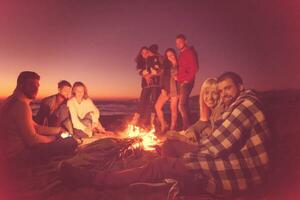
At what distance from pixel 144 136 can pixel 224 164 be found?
136 cm

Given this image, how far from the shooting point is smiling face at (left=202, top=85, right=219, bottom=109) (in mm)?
7203

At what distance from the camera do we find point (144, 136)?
732 centimetres

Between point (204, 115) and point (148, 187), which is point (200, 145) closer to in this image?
point (204, 115)

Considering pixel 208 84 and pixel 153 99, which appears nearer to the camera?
pixel 208 84

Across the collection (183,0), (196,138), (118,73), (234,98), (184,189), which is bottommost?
(184,189)

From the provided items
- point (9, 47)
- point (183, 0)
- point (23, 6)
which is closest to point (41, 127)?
point (9, 47)

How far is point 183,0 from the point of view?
742 cm

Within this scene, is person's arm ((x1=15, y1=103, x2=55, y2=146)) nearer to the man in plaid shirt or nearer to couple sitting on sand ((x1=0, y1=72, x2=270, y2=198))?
couple sitting on sand ((x1=0, y1=72, x2=270, y2=198))

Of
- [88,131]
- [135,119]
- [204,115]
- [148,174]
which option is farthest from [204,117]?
[88,131]

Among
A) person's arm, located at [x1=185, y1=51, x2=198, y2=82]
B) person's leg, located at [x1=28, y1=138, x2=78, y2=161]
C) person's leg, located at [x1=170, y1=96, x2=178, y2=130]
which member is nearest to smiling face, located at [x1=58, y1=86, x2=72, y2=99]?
person's leg, located at [x1=28, y1=138, x2=78, y2=161]

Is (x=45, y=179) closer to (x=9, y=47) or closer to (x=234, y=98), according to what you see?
(x=9, y=47)

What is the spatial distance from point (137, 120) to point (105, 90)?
71 cm

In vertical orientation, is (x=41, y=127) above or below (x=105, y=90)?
below

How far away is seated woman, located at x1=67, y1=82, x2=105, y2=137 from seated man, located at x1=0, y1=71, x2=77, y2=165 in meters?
0.27
